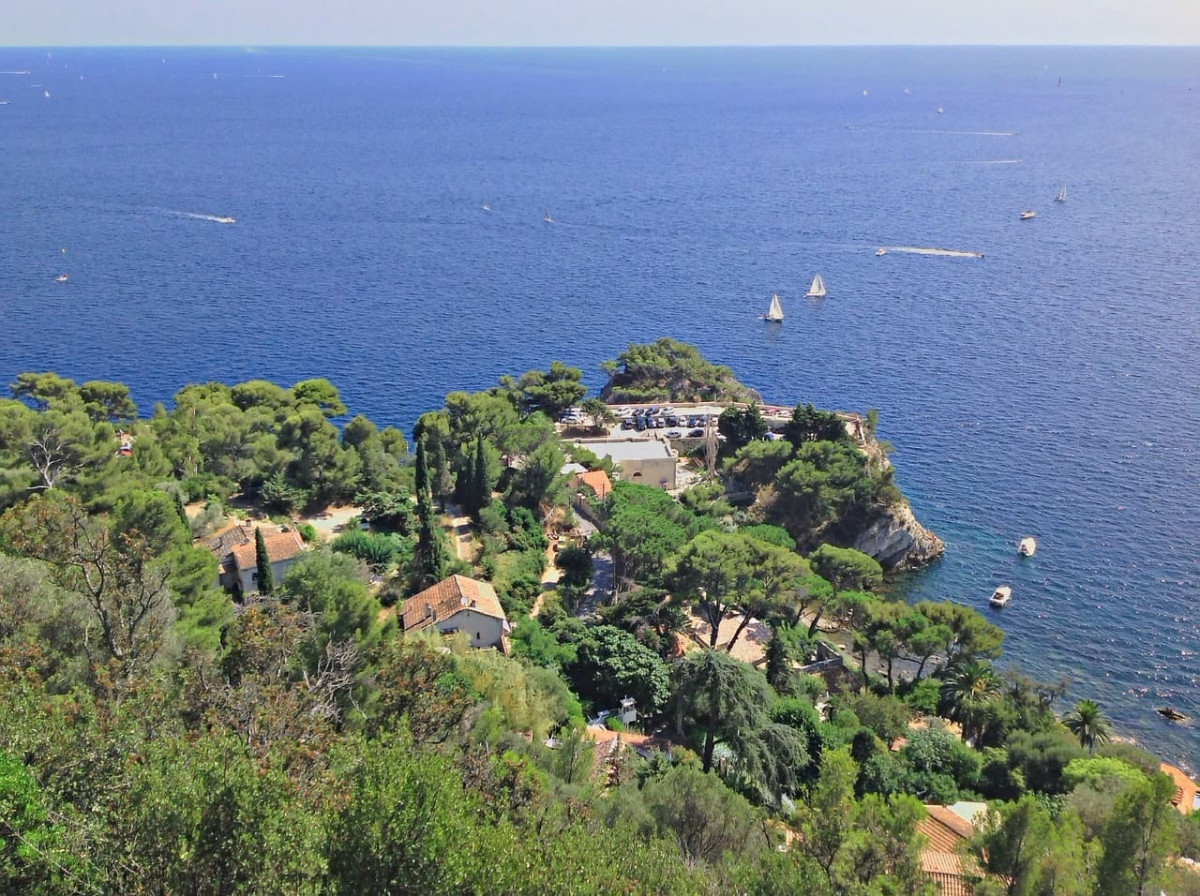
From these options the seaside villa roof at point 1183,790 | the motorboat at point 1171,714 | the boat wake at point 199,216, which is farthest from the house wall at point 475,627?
the boat wake at point 199,216

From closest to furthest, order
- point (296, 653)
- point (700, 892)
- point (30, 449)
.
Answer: point (700, 892) < point (296, 653) < point (30, 449)

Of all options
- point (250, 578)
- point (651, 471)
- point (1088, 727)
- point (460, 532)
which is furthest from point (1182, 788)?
point (250, 578)

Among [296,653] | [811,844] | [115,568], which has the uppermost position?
[115,568]

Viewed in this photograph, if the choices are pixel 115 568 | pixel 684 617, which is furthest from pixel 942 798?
pixel 115 568

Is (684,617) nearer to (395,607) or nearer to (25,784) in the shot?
(395,607)

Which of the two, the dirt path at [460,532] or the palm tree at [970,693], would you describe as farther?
the dirt path at [460,532]

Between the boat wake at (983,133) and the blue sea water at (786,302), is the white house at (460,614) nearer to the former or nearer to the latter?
the blue sea water at (786,302)

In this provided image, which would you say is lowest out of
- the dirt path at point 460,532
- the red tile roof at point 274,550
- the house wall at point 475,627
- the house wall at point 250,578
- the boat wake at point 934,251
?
the dirt path at point 460,532

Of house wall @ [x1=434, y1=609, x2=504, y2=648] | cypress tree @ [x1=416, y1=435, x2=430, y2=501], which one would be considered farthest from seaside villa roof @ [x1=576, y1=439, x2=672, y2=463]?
house wall @ [x1=434, y1=609, x2=504, y2=648]
